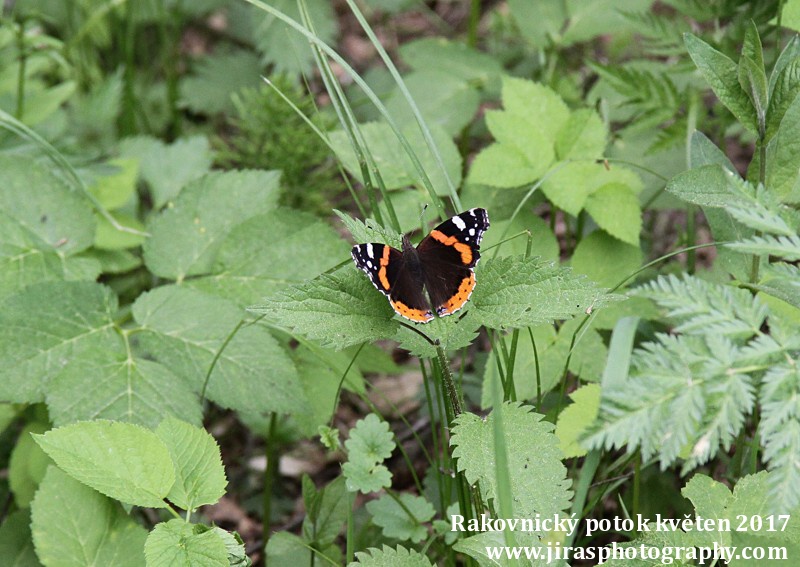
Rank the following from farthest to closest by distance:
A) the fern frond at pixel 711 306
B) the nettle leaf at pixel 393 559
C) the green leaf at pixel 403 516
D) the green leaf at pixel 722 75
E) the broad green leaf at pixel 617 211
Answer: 1. the broad green leaf at pixel 617 211
2. the green leaf at pixel 403 516
3. the green leaf at pixel 722 75
4. the nettle leaf at pixel 393 559
5. the fern frond at pixel 711 306

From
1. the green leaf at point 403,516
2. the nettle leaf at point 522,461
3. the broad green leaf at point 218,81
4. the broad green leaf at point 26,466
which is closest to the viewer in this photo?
the nettle leaf at point 522,461

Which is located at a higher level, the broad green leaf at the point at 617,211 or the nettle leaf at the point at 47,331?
the broad green leaf at the point at 617,211

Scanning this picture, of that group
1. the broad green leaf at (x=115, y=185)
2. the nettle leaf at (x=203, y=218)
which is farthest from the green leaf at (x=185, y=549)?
the broad green leaf at (x=115, y=185)

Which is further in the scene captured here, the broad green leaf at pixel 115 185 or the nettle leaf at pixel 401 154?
the broad green leaf at pixel 115 185

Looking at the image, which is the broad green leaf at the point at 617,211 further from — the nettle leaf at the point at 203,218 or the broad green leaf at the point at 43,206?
the broad green leaf at the point at 43,206

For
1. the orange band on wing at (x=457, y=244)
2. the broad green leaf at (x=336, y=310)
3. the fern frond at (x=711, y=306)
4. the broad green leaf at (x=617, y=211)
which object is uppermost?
the fern frond at (x=711, y=306)

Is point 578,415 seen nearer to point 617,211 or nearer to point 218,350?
point 617,211
